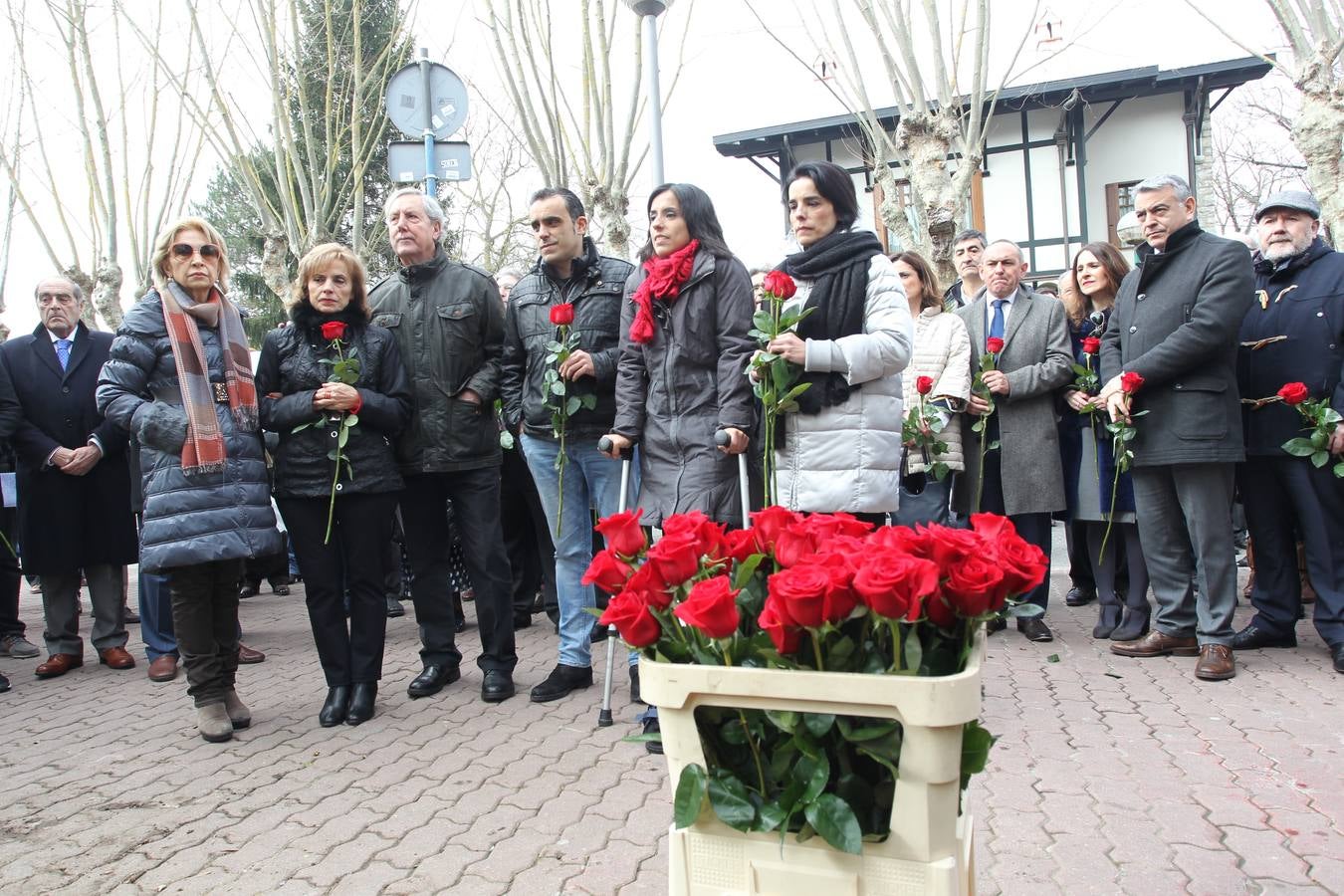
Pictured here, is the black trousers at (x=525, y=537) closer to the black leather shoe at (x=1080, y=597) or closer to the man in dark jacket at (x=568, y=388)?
the man in dark jacket at (x=568, y=388)

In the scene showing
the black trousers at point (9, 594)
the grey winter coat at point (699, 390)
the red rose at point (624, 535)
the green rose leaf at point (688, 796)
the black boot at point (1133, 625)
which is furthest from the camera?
the black trousers at point (9, 594)

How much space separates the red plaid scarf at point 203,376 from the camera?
4.27m

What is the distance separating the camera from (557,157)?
37.6 ft

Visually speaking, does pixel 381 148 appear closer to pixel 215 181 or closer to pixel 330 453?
pixel 215 181

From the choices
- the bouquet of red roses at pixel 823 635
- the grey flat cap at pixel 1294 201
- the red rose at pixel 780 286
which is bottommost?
the bouquet of red roses at pixel 823 635

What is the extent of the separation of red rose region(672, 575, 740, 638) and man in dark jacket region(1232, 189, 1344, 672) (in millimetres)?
4307

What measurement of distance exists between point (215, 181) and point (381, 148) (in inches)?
345

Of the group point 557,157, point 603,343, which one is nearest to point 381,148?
point 557,157

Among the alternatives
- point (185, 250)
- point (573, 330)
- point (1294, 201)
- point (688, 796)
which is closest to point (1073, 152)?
point (1294, 201)

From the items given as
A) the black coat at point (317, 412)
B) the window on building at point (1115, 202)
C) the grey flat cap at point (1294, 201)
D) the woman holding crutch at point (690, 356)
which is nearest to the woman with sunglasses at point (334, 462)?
the black coat at point (317, 412)

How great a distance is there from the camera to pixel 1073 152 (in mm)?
21609

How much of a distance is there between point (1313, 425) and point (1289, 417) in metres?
0.13

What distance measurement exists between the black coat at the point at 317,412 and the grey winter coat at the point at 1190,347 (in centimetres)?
354

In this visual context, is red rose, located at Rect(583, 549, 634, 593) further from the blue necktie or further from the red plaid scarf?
the blue necktie
